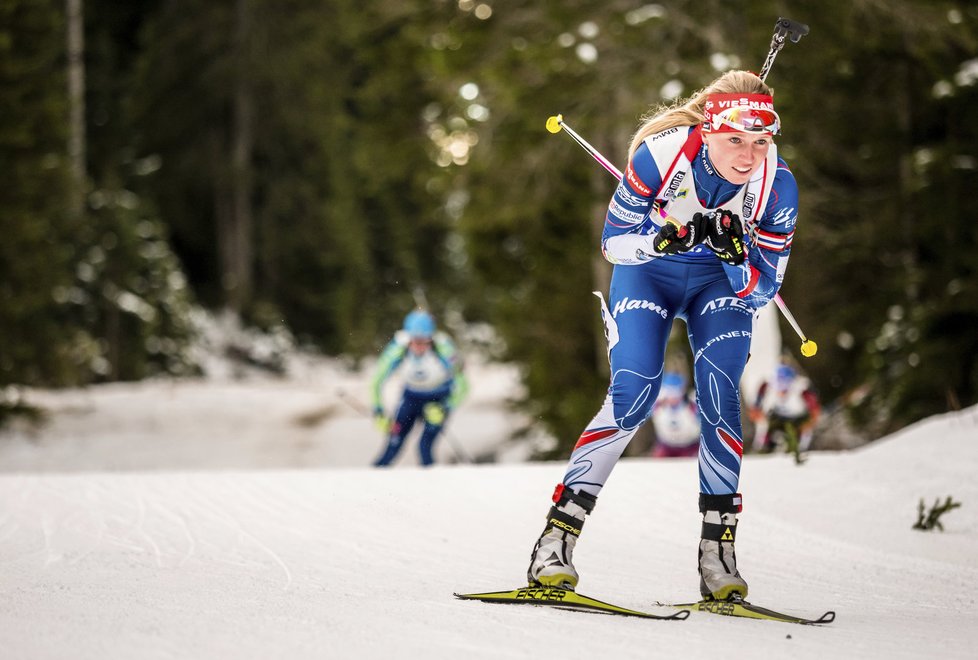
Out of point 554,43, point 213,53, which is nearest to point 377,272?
point 213,53

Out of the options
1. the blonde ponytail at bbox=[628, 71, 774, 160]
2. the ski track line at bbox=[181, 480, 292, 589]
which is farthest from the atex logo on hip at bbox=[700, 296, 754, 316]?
the ski track line at bbox=[181, 480, 292, 589]

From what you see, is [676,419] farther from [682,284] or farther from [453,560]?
[682,284]

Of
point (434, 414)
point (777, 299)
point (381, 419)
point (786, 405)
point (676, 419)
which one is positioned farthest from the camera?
point (786, 405)

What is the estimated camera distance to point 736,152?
4562 millimetres

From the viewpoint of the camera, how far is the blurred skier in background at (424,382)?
13.2 meters

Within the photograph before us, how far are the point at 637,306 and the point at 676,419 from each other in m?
10.2

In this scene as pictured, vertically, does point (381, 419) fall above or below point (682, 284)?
below

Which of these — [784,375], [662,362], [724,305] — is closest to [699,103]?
[724,305]

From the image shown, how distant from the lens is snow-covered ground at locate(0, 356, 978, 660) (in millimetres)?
3734

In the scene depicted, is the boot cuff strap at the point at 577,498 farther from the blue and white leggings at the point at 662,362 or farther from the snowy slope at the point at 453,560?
the snowy slope at the point at 453,560

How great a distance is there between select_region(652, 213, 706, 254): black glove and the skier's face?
0.23 m

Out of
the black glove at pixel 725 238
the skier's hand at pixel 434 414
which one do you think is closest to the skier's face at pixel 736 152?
the black glove at pixel 725 238

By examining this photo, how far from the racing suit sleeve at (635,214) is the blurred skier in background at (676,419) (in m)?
10.1

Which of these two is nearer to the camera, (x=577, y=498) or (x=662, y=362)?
(x=577, y=498)
